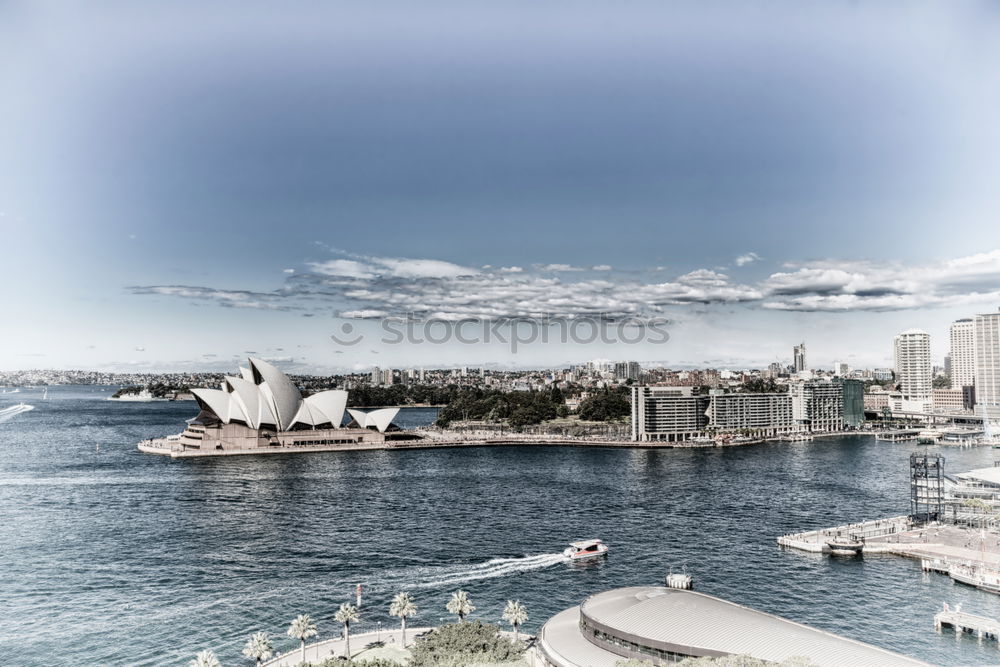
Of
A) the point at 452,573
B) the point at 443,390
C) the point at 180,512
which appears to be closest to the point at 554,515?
the point at 452,573

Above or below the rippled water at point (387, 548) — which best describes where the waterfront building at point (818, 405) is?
above

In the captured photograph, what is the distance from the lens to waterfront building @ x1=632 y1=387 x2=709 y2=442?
213 feet

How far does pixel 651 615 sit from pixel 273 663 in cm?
703

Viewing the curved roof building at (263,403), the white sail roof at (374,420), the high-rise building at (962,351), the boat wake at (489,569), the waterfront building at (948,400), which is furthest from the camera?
the high-rise building at (962,351)

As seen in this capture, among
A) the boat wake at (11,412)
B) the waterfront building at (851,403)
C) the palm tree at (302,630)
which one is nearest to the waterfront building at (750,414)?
the waterfront building at (851,403)

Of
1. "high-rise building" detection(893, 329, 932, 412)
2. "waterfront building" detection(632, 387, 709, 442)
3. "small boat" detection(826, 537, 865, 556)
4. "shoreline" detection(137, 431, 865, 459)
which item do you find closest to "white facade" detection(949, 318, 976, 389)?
"high-rise building" detection(893, 329, 932, 412)

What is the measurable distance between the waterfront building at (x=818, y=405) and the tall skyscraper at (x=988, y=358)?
27888 millimetres

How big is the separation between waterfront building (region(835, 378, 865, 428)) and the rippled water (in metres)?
38.2

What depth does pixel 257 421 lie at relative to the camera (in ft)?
168

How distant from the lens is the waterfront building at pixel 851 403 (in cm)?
8131

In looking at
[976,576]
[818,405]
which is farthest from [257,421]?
[818,405]

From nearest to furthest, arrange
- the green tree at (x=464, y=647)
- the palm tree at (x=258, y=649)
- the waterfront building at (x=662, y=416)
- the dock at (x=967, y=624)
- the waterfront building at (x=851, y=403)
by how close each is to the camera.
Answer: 1. the green tree at (x=464, y=647)
2. the palm tree at (x=258, y=649)
3. the dock at (x=967, y=624)
4. the waterfront building at (x=662, y=416)
5. the waterfront building at (x=851, y=403)

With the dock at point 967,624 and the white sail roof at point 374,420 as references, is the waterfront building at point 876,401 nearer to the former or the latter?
the white sail roof at point 374,420

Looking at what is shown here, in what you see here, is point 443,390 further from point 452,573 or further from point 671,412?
point 452,573
